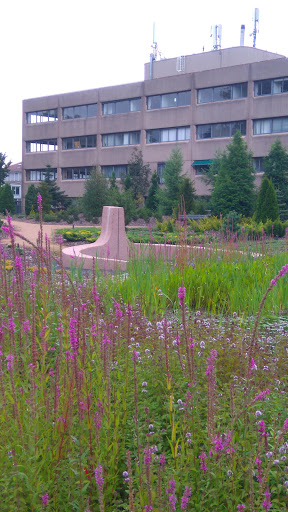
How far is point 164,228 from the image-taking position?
2180 cm

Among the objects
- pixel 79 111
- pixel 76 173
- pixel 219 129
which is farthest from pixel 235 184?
pixel 79 111

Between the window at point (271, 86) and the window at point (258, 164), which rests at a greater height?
the window at point (271, 86)

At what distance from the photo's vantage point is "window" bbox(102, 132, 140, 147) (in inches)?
1987

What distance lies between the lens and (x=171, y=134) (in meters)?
47.5

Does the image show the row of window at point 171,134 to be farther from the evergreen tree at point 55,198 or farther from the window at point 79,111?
the evergreen tree at point 55,198

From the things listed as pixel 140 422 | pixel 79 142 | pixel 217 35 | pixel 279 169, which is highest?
pixel 217 35

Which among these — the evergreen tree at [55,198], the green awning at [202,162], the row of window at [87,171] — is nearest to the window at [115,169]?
the row of window at [87,171]

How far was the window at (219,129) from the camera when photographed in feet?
143

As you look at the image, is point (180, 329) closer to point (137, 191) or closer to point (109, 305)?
point (109, 305)

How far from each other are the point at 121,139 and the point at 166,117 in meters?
6.03

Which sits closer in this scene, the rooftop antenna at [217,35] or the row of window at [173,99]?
the row of window at [173,99]

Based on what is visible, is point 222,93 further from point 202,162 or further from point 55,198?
point 55,198

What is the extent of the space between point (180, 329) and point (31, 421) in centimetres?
231

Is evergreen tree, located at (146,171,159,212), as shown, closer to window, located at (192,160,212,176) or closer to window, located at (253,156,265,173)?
window, located at (192,160,212,176)
